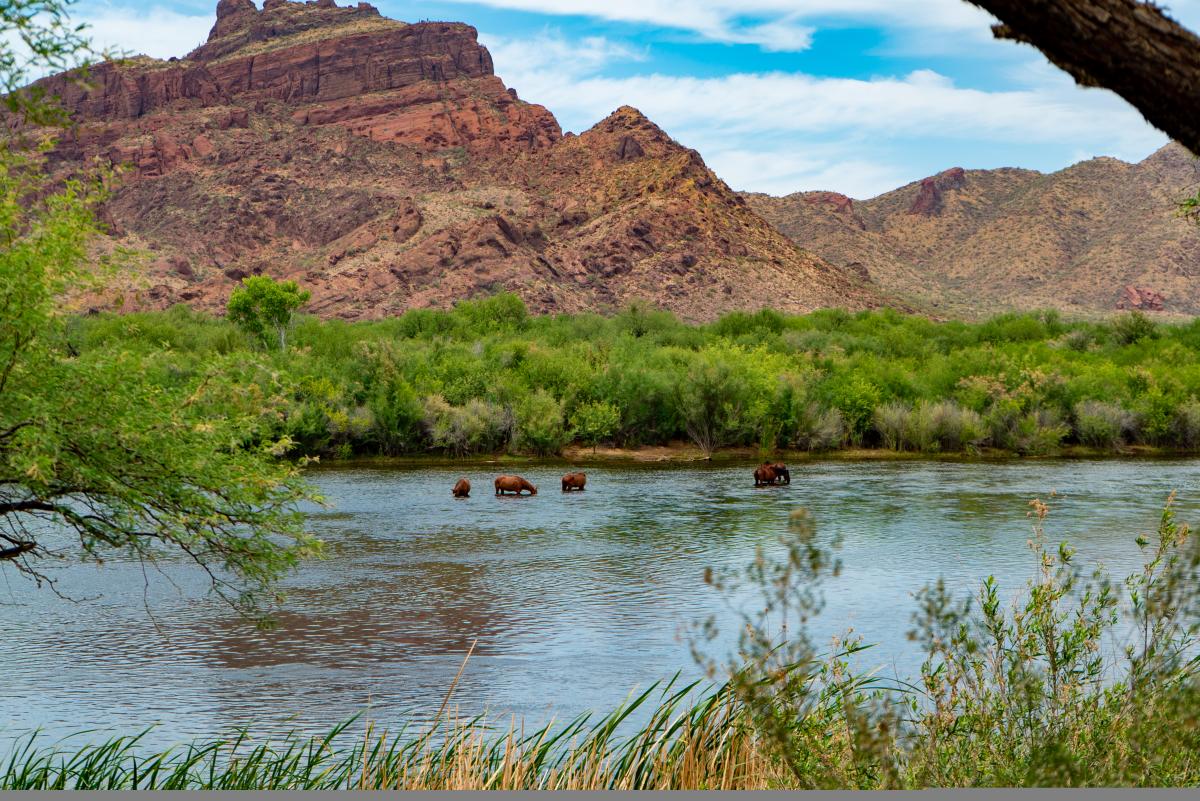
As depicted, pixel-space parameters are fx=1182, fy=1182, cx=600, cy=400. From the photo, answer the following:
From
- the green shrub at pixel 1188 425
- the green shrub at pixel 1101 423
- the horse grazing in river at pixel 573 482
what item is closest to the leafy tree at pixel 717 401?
the green shrub at pixel 1101 423

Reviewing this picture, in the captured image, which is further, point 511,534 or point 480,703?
point 511,534

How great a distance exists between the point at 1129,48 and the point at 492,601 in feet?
51.4

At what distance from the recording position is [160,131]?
126062 mm

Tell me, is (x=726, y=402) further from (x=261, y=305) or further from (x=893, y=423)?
(x=261, y=305)

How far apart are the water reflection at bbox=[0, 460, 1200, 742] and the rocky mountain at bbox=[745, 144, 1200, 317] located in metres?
62.0

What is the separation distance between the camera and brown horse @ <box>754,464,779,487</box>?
33781mm

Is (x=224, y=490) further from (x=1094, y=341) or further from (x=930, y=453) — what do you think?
(x=1094, y=341)

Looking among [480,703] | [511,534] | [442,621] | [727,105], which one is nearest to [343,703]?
[480,703]

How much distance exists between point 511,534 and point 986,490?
1438cm

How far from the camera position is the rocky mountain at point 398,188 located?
95062mm

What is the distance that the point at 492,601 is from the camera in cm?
1806

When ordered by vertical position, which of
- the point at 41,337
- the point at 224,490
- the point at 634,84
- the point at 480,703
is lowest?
the point at 480,703

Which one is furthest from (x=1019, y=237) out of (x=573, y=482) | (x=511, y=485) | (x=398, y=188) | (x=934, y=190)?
(x=511, y=485)

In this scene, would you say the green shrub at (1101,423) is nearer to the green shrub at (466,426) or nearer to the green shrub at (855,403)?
the green shrub at (855,403)
